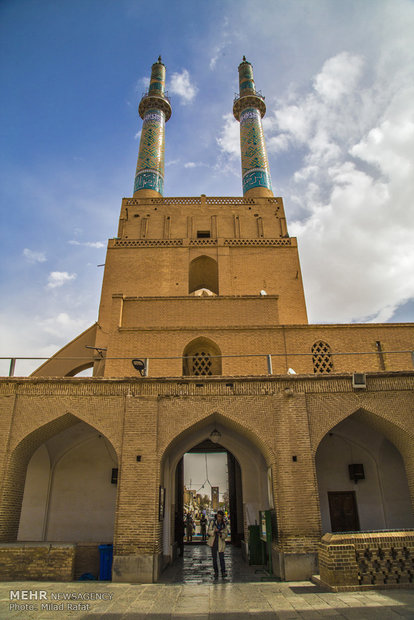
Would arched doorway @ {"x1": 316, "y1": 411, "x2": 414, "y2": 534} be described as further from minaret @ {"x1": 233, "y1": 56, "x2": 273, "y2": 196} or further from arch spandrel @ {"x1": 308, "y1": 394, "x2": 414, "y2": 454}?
minaret @ {"x1": 233, "y1": 56, "x2": 273, "y2": 196}

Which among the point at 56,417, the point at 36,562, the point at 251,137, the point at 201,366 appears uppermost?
the point at 251,137

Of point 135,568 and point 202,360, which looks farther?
point 202,360

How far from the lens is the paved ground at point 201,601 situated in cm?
546

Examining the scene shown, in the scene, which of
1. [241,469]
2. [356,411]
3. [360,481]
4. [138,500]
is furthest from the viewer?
[241,469]

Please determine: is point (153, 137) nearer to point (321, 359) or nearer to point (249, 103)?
point (249, 103)

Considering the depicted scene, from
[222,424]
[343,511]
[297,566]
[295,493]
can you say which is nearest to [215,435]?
[222,424]

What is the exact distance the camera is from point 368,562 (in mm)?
6672

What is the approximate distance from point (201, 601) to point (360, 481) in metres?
5.36

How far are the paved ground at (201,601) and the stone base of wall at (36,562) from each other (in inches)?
10.3

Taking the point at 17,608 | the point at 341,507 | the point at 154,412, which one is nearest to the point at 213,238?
the point at 154,412

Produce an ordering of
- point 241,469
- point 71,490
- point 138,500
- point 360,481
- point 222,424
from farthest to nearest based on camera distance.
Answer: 1. point 71,490
2. point 241,469
3. point 360,481
4. point 222,424
5. point 138,500

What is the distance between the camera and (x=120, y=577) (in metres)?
7.52

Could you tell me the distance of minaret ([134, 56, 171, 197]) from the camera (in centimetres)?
1962

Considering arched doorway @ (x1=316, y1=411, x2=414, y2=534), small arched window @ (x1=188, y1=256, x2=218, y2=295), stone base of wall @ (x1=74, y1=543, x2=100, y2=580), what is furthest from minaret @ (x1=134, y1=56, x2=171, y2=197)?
stone base of wall @ (x1=74, y1=543, x2=100, y2=580)
